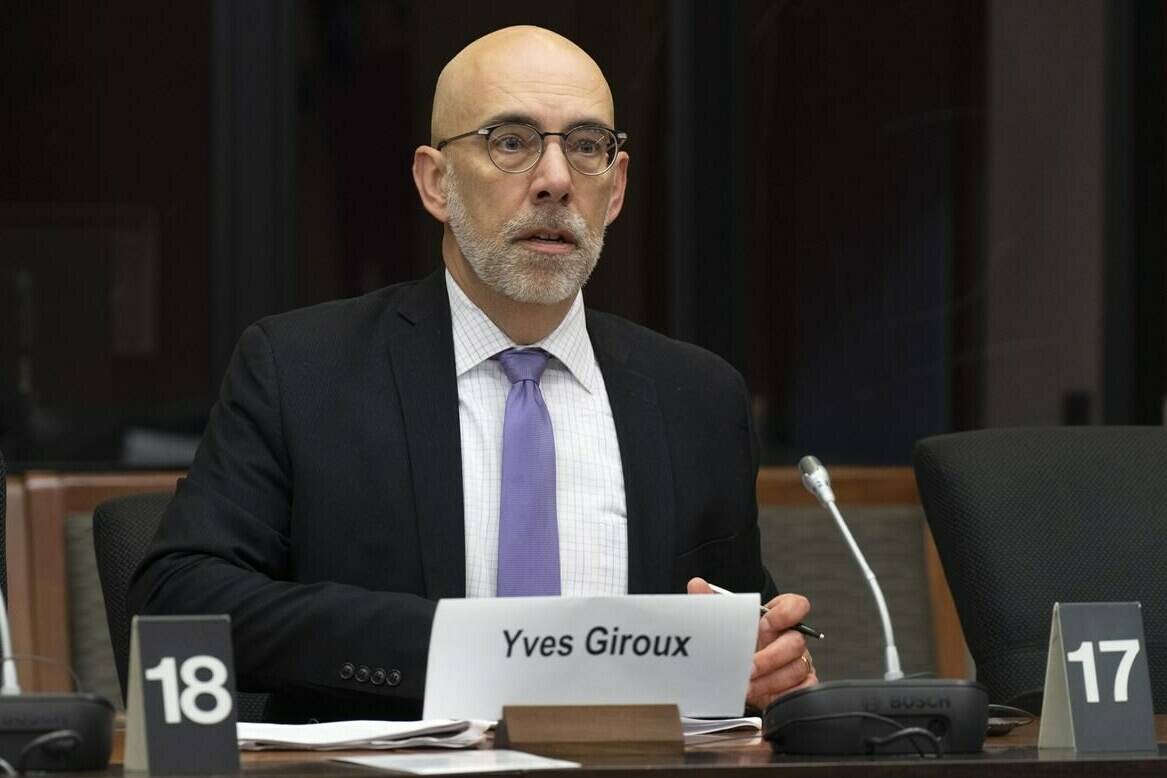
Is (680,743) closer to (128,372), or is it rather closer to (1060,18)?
(128,372)

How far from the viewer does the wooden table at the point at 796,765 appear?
154 centimetres

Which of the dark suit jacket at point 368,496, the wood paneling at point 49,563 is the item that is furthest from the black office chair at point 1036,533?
the wood paneling at point 49,563

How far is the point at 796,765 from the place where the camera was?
5.21 ft

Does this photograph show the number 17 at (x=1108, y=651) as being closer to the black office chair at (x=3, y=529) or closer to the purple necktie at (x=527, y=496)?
the purple necktie at (x=527, y=496)

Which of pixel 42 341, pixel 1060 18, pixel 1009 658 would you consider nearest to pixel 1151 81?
pixel 1060 18

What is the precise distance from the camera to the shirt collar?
250 cm

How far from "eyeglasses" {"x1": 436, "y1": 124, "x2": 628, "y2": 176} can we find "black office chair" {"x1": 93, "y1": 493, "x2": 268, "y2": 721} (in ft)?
2.16

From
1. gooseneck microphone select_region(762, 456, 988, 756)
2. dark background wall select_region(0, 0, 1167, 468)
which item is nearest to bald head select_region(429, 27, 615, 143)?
gooseneck microphone select_region(762, 456, 988, 756)

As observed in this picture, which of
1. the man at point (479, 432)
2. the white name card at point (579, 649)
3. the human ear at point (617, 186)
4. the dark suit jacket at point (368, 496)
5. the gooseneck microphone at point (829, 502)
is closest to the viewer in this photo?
the white name card at point (579, 649)

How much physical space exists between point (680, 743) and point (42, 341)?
7.82 ft

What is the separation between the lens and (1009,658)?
247 cm

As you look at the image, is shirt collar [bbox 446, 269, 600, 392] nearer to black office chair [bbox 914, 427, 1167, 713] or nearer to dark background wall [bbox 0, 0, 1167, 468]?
black office chair [bbox 914, 427, 1167, 713]

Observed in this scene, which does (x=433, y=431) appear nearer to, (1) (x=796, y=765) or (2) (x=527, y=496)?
(2) (x=527, y=496)

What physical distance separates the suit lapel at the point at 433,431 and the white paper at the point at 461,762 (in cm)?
65
